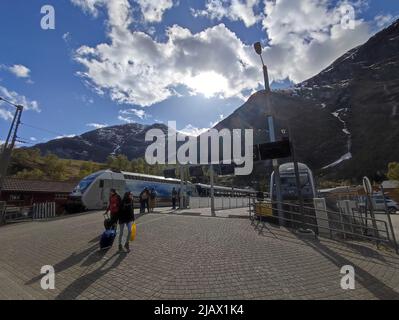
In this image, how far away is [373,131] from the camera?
129m

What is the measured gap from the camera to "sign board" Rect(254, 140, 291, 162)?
1174 centimetres

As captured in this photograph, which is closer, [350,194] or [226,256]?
[226,256]

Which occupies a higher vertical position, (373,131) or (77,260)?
(373,131)

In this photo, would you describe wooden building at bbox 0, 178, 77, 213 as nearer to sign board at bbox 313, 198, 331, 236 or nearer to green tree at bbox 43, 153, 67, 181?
sign board at bbox 313, 198, 331, 236

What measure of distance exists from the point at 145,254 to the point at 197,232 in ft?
10.2

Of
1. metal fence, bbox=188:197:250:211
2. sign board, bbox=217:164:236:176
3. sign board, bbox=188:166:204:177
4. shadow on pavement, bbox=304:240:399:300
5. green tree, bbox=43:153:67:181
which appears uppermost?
green tree, bbox=43:153:67:181

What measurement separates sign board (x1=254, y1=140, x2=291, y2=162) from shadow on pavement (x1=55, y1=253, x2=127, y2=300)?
26.5 ft

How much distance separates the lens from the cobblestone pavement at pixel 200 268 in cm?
468

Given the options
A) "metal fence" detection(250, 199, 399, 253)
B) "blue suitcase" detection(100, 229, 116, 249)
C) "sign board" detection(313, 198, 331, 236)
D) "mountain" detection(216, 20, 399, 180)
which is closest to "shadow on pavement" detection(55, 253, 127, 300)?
"blue suitcase" detection(100, 229, 116, 249)

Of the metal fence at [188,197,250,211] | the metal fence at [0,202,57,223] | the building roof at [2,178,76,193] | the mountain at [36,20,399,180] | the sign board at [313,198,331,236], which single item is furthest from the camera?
the mountain at [36,20,399,180]
